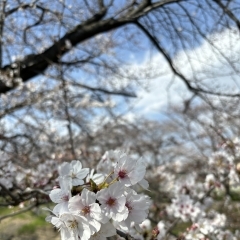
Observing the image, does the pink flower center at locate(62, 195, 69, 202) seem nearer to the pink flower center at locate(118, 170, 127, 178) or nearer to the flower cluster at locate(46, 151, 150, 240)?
the flower cluster at locate(46, 151, 150, 240)

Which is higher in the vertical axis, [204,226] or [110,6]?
[110,6]

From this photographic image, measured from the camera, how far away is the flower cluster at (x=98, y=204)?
1053 millimetres

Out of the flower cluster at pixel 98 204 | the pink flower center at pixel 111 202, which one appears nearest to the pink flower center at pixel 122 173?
the flower cluster at pixel 98 204

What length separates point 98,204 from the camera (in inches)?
41.6

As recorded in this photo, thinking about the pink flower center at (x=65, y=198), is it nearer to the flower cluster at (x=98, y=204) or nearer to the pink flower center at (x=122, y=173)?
the flower cluster at (x=98, y=204)

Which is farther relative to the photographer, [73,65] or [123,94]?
[123,94]

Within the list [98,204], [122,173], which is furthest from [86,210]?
[122,173]

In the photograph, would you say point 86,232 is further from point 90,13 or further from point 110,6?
point 90,13

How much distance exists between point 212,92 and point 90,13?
110 inches

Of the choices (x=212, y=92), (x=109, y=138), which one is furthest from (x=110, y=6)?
(x=109, y=138)

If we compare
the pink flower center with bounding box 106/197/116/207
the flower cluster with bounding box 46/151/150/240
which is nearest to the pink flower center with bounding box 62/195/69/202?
the flower cluster with bounding box 46/151/150/240

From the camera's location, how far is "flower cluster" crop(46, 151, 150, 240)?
105cm

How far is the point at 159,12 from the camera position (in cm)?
561

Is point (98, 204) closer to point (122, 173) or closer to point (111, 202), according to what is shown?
point (111, 202)
